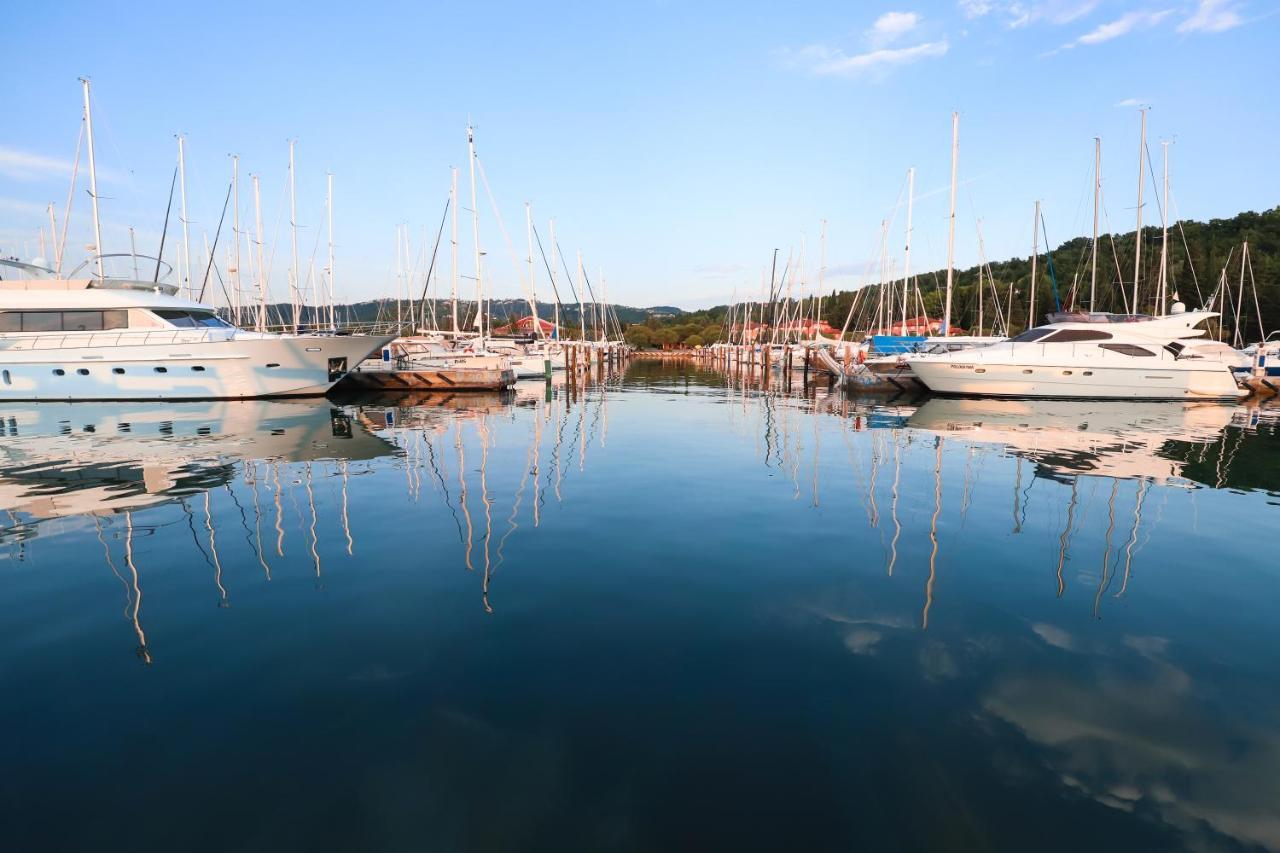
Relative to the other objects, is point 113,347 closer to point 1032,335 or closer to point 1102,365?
point 1032,335

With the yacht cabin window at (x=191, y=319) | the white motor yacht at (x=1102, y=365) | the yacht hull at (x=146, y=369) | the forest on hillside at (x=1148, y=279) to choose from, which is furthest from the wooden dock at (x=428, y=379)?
the forest on hillside at (x=1148, y=279)

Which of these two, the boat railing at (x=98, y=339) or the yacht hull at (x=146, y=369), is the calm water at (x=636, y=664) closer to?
the yacht hull at (x=146, y=369)

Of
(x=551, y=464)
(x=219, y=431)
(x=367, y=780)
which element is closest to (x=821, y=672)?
(x=367, y=780)

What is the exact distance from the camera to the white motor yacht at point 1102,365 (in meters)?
25.9

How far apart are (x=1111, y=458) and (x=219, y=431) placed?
20.0 metres

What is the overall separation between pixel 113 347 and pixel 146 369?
3.99 ft

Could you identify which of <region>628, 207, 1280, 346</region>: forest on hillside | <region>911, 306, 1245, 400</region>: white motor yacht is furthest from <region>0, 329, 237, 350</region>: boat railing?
<region>628, 207, 1280, 346</region>: forest on hillside

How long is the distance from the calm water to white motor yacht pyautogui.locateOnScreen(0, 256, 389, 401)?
1478 centimetres

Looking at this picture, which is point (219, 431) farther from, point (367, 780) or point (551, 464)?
point (367, 780)

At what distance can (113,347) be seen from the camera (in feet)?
77.5

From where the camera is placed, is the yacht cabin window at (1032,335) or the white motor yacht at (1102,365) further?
the yacht cabin window at (1032,335)

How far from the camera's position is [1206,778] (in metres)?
3.51

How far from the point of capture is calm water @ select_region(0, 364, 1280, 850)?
322cm

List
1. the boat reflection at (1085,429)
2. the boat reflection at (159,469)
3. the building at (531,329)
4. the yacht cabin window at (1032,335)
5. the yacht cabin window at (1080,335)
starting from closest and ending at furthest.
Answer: the boat reflection at (159,469) → the boat reflection at (1085,429) → the yacht cabin window at (1080,335) → the yacht cabin window at (1032,335) → the building at (531,329)
